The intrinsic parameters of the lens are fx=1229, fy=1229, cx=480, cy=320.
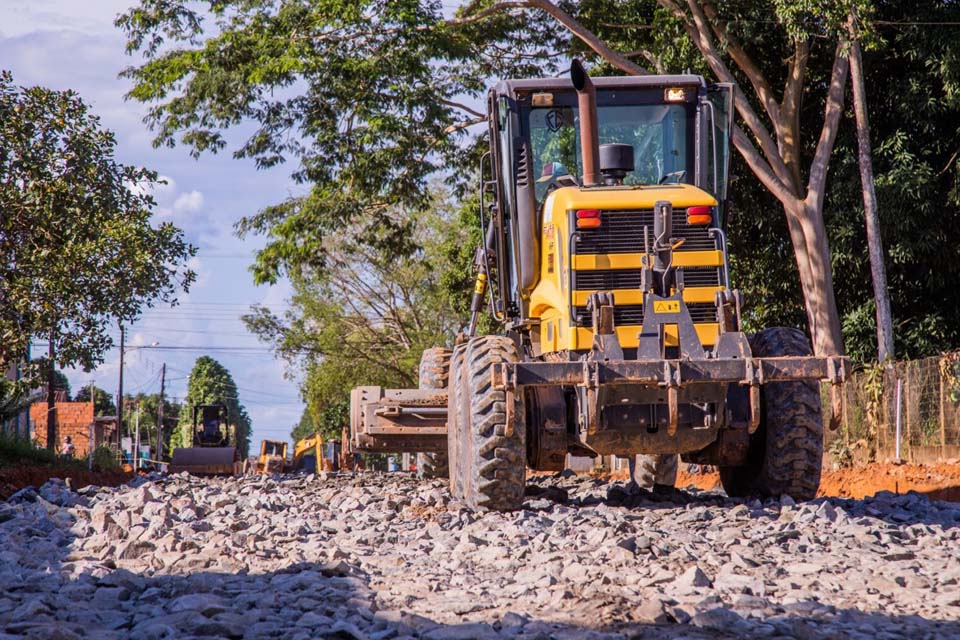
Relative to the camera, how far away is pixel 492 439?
9.63m

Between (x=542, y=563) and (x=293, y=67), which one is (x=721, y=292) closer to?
(x=542, y=563)

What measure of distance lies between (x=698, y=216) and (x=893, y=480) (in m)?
8.85

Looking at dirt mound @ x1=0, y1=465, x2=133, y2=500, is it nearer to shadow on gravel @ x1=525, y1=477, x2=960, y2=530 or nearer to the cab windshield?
shadow on gravel @ x1=525, y1=477, x2=960, y2=530

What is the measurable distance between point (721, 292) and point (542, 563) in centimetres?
314

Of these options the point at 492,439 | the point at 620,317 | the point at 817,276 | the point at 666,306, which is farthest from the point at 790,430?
the point at 817,276

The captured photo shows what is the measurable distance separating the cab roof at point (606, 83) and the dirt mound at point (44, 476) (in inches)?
306

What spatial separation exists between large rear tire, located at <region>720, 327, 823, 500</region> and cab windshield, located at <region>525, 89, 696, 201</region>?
5.54ft

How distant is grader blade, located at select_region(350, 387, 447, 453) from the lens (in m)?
14.0

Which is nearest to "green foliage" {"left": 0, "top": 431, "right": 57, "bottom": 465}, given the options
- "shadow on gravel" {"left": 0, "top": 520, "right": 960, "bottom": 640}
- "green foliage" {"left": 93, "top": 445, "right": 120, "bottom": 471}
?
"green foliage" {"left": 93, "top": 445, "right": 120, "bottom": 471}

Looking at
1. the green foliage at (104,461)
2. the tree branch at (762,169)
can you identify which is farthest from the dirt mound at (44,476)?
the tree branch at (762,169)

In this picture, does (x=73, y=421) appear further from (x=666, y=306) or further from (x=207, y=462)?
(x=666, y=306)

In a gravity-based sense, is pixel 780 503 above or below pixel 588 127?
below

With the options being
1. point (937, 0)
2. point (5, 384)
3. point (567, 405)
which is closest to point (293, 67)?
point (5, 384)

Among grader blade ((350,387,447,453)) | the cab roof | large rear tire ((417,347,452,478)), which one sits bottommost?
grader blade ((350,387,447,453))
